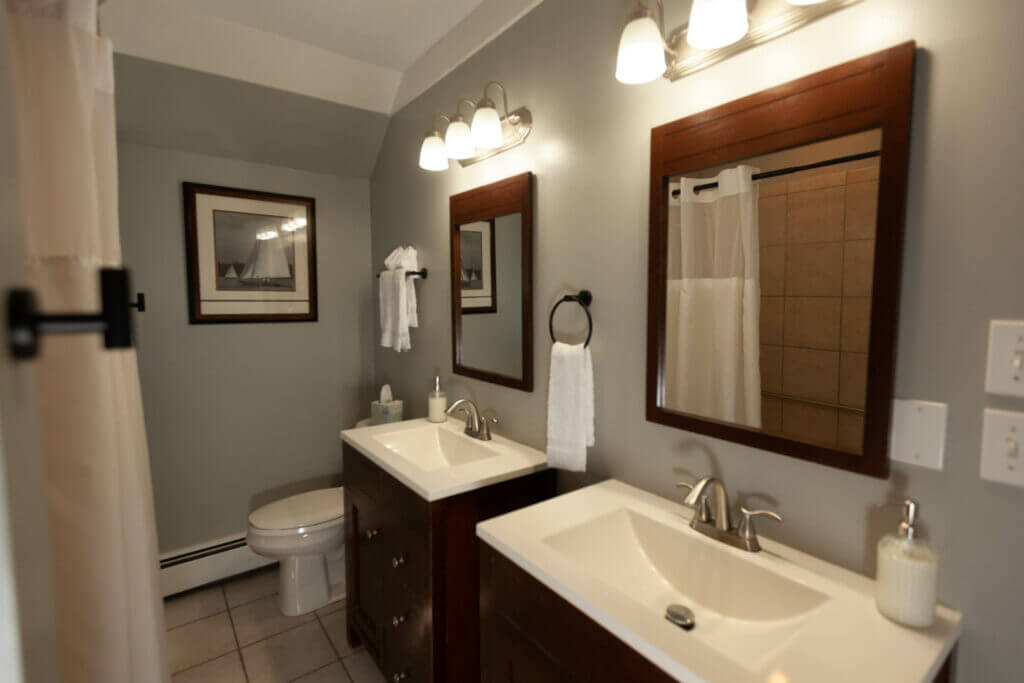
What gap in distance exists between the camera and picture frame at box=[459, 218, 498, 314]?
6.08 feet

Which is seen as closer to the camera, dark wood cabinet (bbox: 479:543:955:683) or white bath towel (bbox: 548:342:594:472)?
dark wood cabinet (bbox: 479:543:955:683)

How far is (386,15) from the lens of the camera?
188 cm

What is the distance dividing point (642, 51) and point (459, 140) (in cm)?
79

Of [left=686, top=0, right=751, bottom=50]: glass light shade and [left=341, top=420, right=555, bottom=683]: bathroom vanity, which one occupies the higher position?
[left=686, top=0, right=751, bottom=50]: glass light shade

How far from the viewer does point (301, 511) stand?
7.47ft

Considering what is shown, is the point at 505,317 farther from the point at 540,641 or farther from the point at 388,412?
the point at 540,641

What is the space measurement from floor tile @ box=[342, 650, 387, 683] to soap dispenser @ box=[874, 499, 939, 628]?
1789 millimetres

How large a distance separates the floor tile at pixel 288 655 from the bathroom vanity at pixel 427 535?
0.31m

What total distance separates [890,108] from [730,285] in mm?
432

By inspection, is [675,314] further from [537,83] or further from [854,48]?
[537,83]

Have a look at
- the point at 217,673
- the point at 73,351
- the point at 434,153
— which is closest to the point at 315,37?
the point at 434,153

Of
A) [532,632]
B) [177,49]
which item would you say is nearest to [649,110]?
[532,632]

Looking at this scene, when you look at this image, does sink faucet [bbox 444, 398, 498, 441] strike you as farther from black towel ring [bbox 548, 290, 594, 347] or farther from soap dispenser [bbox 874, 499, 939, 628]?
soap dispenser [bbox 874, 499, 939, 628]

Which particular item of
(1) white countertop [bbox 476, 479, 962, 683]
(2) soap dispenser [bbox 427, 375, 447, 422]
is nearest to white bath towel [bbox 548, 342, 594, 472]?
(1) white countertop [bbox 476, 479, 962, 683]
